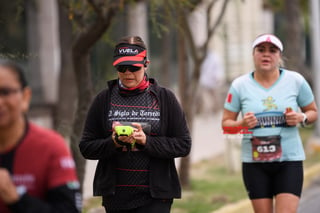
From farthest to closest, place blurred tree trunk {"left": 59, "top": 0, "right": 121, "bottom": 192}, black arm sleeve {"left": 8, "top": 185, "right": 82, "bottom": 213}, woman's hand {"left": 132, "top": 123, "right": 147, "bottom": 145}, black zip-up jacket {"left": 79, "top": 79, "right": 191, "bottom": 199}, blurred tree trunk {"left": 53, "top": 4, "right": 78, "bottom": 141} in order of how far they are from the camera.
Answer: blurred tree trunk {"left": 53, "top": 4, "right": 78, "bottom": 141}, blurred tree trunk {"left": 59, "top": 0, "right": 121, "bottom": 192}, black zip-up jacket {"left": 79, "top": 79, "right": 191, "bottom": 199}, woman's hand {"left": 132, "top": 123, "right": 147, "bottom": 145}, black arm sleeve {"left": 8, "top": 185, "right": 82, "bottom": 213}

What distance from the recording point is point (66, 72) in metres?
11.5

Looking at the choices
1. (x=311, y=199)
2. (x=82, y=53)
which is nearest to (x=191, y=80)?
(x=311, y=199)

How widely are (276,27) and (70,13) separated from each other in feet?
87.0

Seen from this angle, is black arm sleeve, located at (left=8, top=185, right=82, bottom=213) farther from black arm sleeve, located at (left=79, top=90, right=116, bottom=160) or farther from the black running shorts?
Result: the black running shorts

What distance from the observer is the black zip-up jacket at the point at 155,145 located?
511 cm

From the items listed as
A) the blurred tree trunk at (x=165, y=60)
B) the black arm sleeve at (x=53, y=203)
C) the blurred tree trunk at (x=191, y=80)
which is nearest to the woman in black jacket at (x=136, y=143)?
the black arm sleeve at (x=53, y=203)

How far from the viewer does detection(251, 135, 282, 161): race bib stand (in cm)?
615

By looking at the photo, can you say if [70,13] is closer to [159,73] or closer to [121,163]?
[121,163]

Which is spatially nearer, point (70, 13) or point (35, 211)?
point (35, 211)

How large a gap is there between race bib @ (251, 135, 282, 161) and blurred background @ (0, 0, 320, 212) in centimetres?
27

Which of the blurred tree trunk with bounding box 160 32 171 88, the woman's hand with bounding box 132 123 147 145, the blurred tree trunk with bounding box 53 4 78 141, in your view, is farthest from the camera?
the blurred tree trunk with bounding box 160 32 171 88

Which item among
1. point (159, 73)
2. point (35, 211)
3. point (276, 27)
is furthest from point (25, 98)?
point (276, 27)

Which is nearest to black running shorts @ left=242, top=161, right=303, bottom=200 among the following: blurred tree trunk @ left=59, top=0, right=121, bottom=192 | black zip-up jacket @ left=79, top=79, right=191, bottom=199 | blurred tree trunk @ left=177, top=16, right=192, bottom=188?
black zip-up jacket @ left=79, top=79, right=191, bottom=199

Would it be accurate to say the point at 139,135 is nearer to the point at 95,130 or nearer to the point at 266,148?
the point at 95,130
